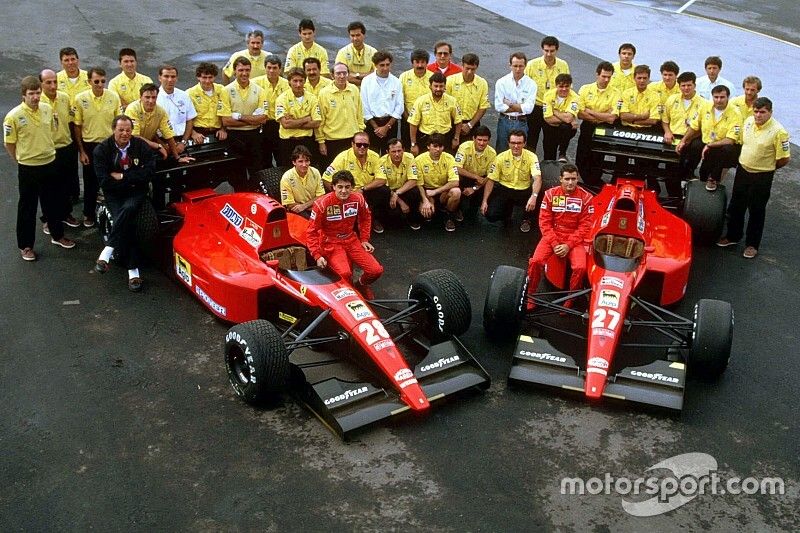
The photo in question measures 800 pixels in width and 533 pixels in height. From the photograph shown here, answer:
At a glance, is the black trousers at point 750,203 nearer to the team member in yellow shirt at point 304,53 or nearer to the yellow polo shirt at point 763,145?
the yellow polo shirt at point 763,145

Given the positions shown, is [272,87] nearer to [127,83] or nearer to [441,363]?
[127,83]

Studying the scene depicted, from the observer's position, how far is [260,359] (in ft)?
23.4

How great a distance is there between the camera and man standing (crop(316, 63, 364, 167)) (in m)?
11.5

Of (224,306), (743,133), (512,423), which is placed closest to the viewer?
(512,423)

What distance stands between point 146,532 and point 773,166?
26.3 feet

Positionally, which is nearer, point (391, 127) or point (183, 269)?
point (183, 269)

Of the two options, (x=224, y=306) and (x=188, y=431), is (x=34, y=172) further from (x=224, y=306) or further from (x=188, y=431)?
(x=188, y=431)

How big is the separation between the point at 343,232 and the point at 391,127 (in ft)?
11.6

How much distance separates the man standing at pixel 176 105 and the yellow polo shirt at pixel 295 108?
1.08m

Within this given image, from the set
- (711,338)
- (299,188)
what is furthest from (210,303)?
(711,338)

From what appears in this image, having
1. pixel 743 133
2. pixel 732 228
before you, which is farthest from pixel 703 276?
pixel 743 133

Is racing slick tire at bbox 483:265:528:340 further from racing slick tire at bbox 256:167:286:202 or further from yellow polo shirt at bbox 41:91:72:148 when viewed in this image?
yellow polo shirt at bbox 41:91:72:148

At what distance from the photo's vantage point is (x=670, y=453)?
707 cm

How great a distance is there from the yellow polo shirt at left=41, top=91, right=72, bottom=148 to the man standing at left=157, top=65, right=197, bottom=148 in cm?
105
